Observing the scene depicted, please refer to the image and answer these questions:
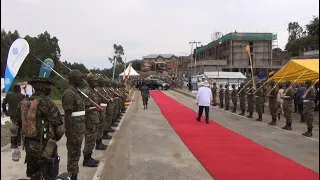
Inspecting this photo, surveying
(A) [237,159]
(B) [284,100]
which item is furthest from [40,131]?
(B) [284,100]

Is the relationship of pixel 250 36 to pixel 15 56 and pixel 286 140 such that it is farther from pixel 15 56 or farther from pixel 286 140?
pixel 15 56

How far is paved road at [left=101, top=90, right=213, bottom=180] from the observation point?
22.2 feet

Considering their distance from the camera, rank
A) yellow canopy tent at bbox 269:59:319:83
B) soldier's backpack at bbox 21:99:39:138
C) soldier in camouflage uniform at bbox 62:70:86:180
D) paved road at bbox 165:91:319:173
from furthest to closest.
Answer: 1. yellow canopy tent at bbox 269:59:319:83
2. paved road at bbox 165:91:319:173
3. soldier in camouflage uniform at bbox 62:70:86:180
4. soldier's backpack at bbox 21:99:39:138

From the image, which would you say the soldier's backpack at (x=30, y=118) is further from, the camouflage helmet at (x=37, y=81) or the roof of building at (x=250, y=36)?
the roof of building at (x=250, y=36)

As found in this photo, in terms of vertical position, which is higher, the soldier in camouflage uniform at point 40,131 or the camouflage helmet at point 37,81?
the camouflage helmet at point 37,81

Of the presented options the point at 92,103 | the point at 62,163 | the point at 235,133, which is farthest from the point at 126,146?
the point at 235,133

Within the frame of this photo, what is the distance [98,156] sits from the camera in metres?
8.43

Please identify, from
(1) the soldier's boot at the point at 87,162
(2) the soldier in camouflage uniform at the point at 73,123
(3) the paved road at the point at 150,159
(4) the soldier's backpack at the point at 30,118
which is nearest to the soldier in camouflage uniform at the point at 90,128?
(1) the soldier's boot at the point at 87,162

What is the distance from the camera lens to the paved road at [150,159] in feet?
22.2

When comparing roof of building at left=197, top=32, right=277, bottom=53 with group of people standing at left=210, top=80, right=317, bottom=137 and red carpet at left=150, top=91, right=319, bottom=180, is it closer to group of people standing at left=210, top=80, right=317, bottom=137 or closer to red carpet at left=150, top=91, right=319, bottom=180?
group of people standing at left=210, top=80, right=317, bottom=137

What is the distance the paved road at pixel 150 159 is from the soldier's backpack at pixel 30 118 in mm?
2354

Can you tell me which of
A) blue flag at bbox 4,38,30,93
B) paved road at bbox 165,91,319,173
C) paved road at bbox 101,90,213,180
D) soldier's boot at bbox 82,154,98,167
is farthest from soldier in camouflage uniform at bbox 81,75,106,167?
paved road at bbox 165,91,319,173

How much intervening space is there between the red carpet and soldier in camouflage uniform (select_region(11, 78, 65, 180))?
121 inches

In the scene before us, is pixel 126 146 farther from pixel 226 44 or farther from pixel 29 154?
pixel 226 44
